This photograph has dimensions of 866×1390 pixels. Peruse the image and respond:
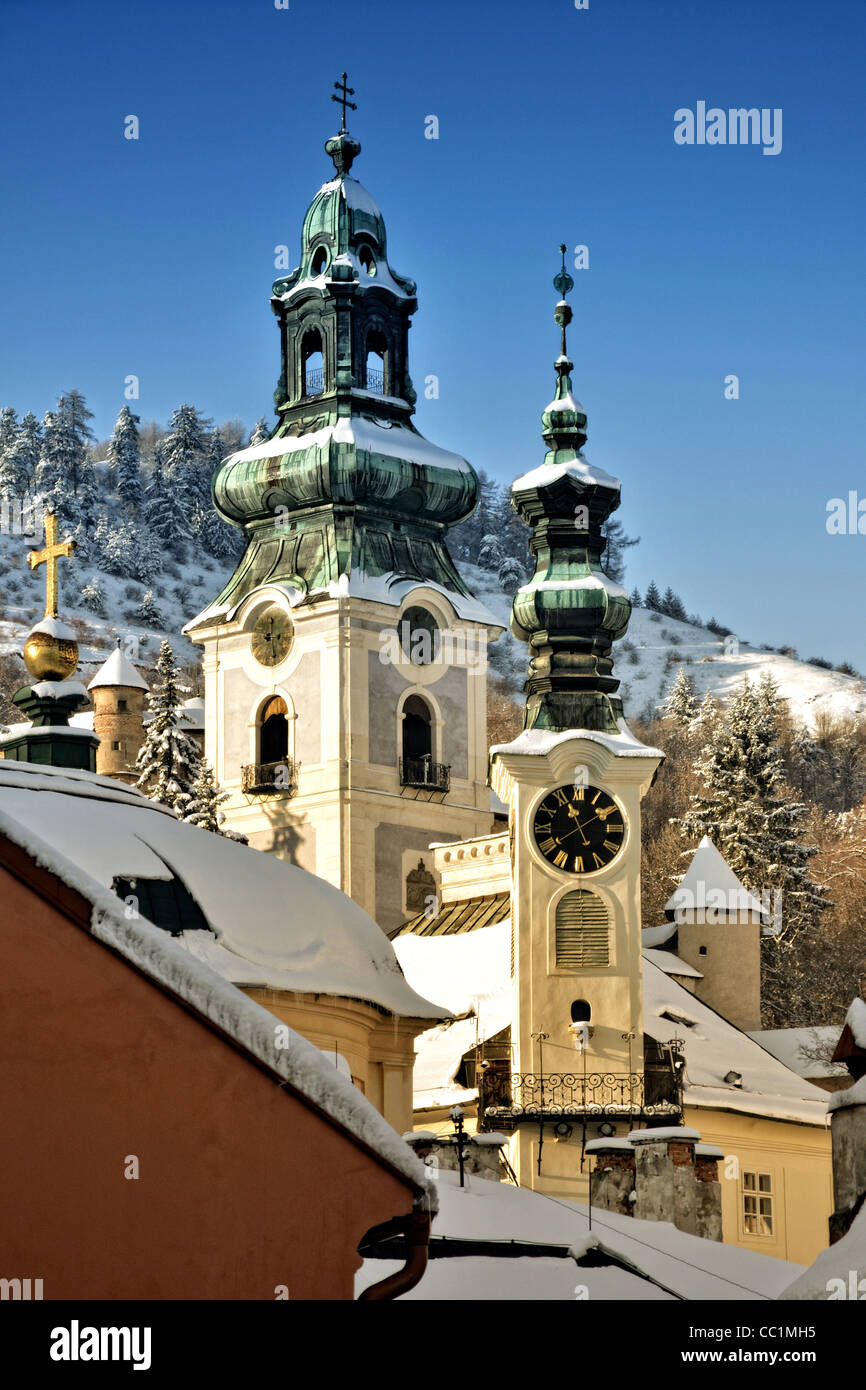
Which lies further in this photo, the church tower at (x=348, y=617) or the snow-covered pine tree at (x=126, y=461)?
the snow-covered pine tree at (x=126, y=461)

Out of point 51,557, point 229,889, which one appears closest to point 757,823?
point 51,557

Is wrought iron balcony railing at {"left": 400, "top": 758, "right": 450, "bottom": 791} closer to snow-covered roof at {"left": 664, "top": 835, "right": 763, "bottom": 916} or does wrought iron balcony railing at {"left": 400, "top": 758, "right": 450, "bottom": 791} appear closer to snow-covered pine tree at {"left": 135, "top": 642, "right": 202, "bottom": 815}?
snow-covered pine tree at {"left": 135, "top": 642, "right": 202, "bottom": 815}

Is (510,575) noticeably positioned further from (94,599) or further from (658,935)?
(658,935)

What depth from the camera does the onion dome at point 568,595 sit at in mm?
49656

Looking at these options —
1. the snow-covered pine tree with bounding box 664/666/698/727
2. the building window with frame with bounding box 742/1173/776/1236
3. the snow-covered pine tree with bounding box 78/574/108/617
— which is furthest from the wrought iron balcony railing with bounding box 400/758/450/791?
the snow-covered pine tree with bounding box 78/574/108/617


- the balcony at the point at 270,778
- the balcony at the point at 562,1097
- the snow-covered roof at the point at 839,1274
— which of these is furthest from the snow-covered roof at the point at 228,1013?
the balcony at the point at 270,778

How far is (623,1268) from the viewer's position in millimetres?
24062

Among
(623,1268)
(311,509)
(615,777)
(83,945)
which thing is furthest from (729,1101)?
(83,945)

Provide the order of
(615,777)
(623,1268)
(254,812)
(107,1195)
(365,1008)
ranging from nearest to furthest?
(107,1195) < (623,1268) < (365,1008) < (615,777) < (254,812)

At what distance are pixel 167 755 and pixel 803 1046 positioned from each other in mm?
20564

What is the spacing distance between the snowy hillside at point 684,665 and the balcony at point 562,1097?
91111 mm

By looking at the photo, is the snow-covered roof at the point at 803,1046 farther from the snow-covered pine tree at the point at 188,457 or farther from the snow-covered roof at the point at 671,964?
the snow-covered pine tree at the point at 188,457
